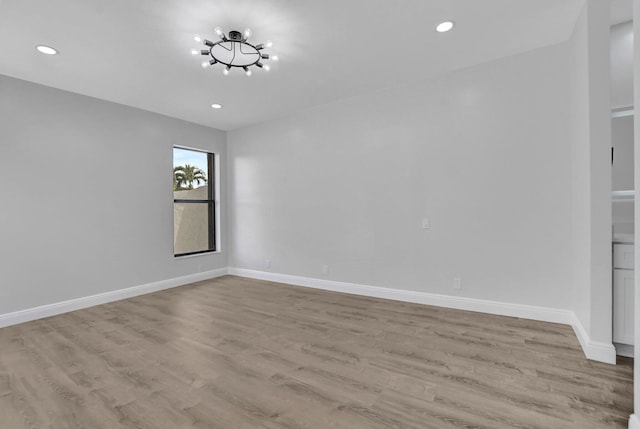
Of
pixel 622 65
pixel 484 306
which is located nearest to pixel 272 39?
pixel 622 65

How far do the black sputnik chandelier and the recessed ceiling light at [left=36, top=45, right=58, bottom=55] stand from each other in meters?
1.29

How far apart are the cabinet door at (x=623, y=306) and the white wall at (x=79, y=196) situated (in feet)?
18.0

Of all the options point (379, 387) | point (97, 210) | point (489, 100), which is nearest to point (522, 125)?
point (489, 100)

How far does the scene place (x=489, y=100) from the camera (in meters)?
3.45

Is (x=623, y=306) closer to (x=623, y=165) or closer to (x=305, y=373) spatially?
(x=623, y=165)

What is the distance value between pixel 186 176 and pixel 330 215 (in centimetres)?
275

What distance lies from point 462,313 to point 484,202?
4.25 feet

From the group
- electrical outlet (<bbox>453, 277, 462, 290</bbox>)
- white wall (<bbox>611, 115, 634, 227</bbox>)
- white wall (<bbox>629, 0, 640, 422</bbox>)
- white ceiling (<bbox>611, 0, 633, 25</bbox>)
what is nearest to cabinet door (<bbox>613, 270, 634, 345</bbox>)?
white wall (<bbox>611, 115, 634, 227</bbox>)

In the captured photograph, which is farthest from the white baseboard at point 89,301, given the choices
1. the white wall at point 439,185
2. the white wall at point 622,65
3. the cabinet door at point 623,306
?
the white wall at point 622,65

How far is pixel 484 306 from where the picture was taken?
11.5ft

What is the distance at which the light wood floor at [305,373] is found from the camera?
1.83m

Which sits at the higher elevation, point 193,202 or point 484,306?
point 193,202

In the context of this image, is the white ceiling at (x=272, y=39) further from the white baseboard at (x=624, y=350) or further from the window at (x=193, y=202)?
the white baseboard at (x=624, y=350)

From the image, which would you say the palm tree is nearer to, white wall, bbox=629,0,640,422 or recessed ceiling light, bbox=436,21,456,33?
recessed ceiling light, bbox=436,21,456,33
